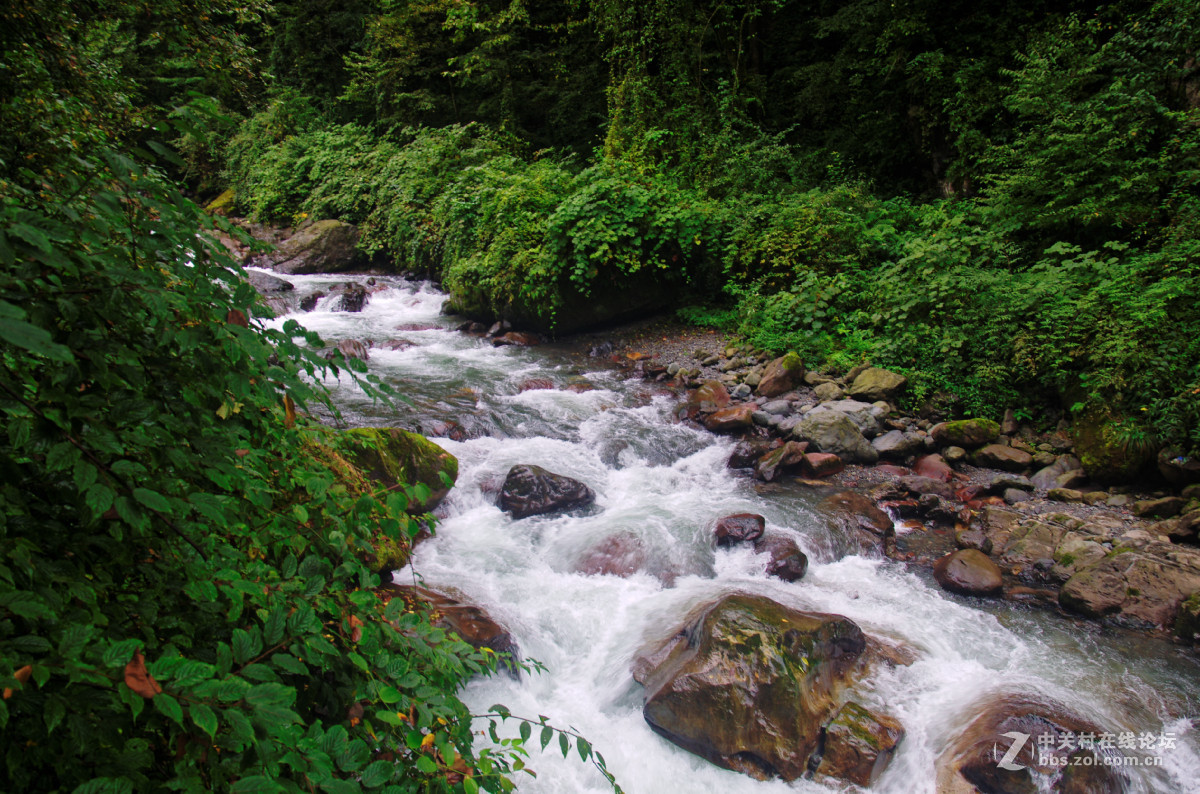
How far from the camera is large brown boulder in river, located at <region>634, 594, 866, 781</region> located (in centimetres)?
328

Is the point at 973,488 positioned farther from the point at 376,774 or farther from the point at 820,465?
the point at 376,774

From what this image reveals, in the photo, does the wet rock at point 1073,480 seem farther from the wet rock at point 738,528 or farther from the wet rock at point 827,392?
the wet rock at point 738,528

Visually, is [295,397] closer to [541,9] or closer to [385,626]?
[385,626]

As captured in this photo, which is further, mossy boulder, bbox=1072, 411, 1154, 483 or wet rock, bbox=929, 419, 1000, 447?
wet rock, bbox=929, 419, 1000, 447

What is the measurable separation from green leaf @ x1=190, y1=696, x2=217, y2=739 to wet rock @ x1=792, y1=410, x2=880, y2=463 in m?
6.49

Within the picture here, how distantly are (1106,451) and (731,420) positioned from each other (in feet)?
12.1

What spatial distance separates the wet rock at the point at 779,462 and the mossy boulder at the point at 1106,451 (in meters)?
2.68

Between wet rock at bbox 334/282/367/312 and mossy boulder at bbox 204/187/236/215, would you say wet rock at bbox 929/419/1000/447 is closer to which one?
wet rock at bbox 334/282/367/312

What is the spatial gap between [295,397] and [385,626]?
2.38 feet

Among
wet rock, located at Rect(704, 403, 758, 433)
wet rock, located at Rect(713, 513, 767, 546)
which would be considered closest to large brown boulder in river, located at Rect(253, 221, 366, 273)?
wet rock, located at Rect(704, 403, 758, 433)

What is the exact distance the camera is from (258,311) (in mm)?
1647

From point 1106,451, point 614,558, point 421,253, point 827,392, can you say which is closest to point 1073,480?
point 1106,451

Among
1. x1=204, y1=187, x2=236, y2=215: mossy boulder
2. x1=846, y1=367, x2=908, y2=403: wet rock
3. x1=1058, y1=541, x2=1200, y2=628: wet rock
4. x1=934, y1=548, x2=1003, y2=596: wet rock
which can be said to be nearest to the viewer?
x1=1058, y1=541, x2=1200, y2=628: wet rock

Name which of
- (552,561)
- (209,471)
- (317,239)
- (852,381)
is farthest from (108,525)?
(317,239)
